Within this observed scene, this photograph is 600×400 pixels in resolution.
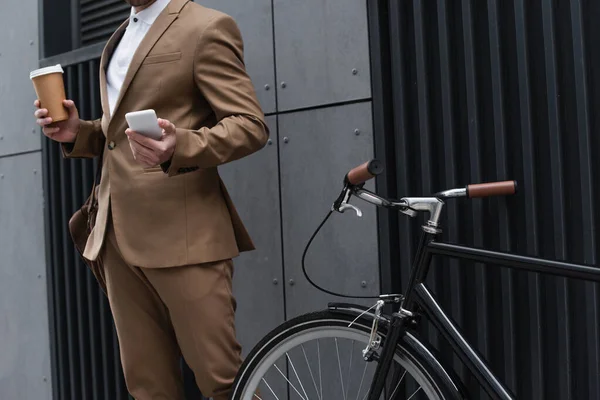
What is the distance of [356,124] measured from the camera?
3471 mm

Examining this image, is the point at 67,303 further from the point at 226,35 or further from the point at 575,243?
the point at 575,243

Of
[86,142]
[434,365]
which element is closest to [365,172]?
[434,365]

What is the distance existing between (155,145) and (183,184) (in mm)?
368

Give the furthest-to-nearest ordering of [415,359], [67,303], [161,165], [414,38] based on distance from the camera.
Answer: [67,303] < [414,38] < [161,165] < [415,359]

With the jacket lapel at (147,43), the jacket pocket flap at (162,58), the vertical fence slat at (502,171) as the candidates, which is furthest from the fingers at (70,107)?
the vertical fence slat at (502,171)

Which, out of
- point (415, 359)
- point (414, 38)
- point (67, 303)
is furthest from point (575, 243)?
point (67, 303)

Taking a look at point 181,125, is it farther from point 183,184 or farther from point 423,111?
point 423,111

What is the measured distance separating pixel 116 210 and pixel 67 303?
2031 mm

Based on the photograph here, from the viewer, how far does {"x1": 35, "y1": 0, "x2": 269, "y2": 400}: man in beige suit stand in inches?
118

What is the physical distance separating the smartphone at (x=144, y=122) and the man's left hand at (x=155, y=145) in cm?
2

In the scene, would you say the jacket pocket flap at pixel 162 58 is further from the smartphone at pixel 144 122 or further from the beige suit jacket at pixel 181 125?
the smartphone at pixel 144 122

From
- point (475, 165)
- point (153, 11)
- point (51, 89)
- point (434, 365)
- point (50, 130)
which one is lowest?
point (434, 365)

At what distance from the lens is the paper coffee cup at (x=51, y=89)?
3.00 meters

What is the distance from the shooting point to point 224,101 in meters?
2.96
